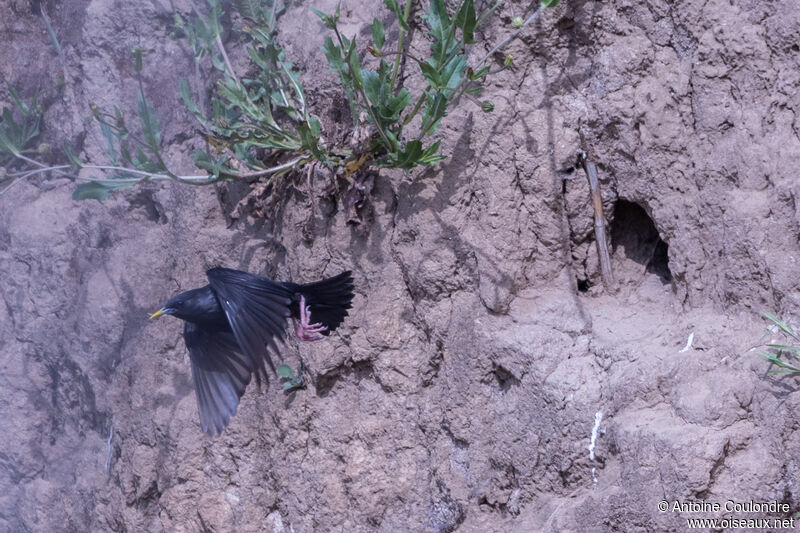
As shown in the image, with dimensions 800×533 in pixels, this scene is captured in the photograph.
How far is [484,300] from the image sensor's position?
340 cm

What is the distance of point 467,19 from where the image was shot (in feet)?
10.5

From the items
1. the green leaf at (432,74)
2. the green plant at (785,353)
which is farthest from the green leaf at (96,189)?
the green plant at (785,353)

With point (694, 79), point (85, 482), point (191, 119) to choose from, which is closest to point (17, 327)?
point (85, 482)

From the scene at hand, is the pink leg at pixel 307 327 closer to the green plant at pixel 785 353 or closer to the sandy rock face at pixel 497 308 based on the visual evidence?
the sandy rock face at pixel 497 308

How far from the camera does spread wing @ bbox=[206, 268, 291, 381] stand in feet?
11.4

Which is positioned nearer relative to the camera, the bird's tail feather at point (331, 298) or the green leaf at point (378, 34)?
the green leaf at point (378, 34)

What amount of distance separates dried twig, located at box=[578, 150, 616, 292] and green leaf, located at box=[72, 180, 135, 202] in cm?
189

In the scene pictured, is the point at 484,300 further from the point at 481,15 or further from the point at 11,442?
the point at 11,442

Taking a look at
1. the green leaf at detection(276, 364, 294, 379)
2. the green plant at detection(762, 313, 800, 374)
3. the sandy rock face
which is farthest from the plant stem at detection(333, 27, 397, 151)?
the green plant at detection(762, 313, 800, 374)

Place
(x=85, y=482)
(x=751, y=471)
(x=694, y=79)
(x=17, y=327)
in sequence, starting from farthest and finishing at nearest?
1. (x=17, y=327)
2. (x=85, y=482)
3. (x=694, y=79)
4. (x=751, y=471)

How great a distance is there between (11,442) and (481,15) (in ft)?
11.0

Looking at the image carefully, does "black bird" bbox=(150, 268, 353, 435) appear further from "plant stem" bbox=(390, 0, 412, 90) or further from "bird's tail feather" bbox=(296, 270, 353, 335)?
"plant stem" bbox=(390, 0, 412, 90)

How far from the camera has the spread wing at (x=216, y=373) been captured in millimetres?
3732

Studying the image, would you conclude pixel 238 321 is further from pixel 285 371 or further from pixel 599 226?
pixel 599 226
